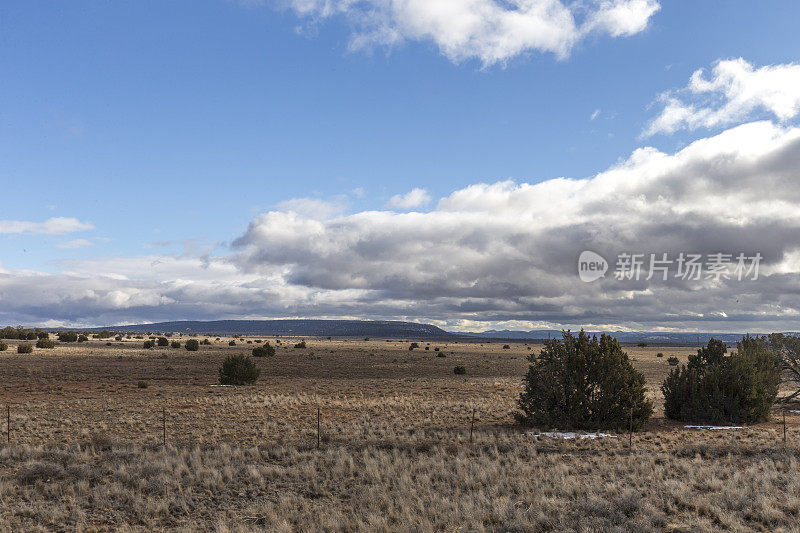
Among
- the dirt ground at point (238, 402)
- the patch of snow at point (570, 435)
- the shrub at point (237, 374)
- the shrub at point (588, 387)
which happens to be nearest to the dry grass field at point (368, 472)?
the dirt ground at point (238, 402)

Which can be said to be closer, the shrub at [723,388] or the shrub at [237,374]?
the shrub at [723,388]

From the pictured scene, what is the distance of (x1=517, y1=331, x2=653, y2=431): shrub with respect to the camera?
2152cm

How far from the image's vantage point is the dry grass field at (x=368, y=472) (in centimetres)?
1188

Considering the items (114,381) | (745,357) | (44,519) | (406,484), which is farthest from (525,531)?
(114,381)

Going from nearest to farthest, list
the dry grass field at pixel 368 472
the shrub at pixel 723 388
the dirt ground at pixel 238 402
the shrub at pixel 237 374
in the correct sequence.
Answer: the dry grass field at pixel 368 472 < the dirt ground at pixel 238 402 < the shrub at pixel 723 388 < the shrub at pixel 237 374

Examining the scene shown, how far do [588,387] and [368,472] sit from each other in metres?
11.5

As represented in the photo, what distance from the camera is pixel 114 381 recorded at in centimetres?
4044

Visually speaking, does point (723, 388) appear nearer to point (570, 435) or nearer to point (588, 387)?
point (588, 387)

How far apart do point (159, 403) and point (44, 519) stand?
17.8 m

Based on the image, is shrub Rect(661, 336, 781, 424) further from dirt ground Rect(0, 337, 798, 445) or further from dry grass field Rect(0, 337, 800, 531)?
dirt ground Rect(0, 337, 798, 445)

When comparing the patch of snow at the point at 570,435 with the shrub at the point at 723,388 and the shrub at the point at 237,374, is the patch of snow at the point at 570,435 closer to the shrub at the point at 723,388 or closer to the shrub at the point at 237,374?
the shrub at the point at 723,388

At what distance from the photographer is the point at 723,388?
24109mm

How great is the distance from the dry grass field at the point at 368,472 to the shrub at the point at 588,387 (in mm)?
1713

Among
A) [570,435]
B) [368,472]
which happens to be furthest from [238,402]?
[570,435]
